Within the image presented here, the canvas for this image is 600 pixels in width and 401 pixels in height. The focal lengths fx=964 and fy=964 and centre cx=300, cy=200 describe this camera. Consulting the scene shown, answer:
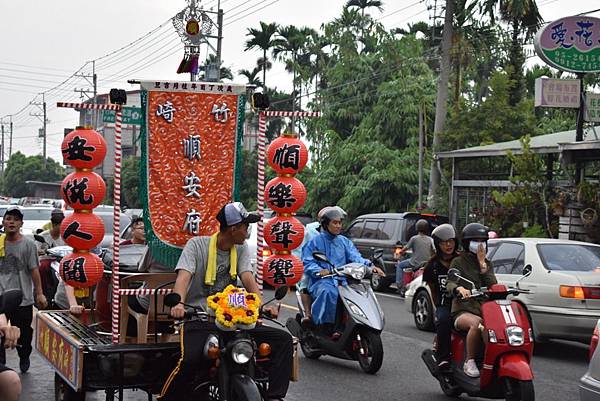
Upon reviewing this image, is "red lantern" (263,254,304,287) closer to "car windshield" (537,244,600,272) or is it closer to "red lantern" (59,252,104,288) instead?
"red lantern" (59,252,104,288)

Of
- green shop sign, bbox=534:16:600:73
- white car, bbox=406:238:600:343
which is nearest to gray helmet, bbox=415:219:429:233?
green shop sign, bbox=534:16:600:73

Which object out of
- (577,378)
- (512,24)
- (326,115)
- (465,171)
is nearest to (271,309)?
(577,378)

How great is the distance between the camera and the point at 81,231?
8.02m

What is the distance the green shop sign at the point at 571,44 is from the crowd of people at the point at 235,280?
11028mm

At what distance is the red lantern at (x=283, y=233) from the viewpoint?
8.55 meters

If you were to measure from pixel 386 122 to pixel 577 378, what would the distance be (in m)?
27.7

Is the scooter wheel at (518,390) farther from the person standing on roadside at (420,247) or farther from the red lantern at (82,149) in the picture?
the person standing on roadside at (420,247)

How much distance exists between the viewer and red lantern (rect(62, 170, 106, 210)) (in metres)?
7.97

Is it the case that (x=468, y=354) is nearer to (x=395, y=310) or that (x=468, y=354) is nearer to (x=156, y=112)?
(x=156, y=112)

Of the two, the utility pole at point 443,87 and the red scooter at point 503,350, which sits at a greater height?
the utility pole at point 443,87

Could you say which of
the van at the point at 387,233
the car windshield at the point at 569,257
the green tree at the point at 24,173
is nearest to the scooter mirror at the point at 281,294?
the car windshield at the point at 569,257

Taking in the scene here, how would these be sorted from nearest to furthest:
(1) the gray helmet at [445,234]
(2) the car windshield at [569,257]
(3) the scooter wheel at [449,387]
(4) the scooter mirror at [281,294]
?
1. (4) the scooter mirror at [281,294]
2. (3) the scooter wheel at [449,387]
3. (1) the gray helmet at [445,234]
4. (2) the car windshield at [569,257]

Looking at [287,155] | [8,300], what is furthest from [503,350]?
[8,300]

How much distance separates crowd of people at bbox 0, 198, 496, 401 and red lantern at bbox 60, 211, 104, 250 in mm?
564
